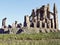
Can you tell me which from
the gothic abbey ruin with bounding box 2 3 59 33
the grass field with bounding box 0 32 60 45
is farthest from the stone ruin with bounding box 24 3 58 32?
the grass field with bounding box 0 32 60 45

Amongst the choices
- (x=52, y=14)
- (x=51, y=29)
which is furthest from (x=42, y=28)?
(x=52, y=14)

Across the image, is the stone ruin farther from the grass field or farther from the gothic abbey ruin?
the grass field

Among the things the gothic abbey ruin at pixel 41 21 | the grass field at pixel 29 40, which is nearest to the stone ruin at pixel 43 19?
the gothic abbey ruin at pixel 41 21

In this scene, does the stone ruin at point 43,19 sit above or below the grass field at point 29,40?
above

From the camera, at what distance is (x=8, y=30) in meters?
67.1

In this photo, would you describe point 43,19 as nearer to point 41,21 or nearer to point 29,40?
point 41,21

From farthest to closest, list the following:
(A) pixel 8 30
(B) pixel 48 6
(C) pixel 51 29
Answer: (B) pixel 48 6 < (C) pixel 51 29 < (A) pixel 8 30

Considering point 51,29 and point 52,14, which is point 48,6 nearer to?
point 52,14

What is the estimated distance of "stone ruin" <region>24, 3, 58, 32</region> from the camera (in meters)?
72.3

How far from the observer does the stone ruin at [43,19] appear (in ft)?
237

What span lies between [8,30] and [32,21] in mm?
10679

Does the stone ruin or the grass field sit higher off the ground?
the stone ruin

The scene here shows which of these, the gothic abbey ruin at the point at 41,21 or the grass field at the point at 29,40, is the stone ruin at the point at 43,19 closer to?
the gothic abbey ruin at the point at 41,21

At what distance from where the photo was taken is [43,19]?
74.4 m
